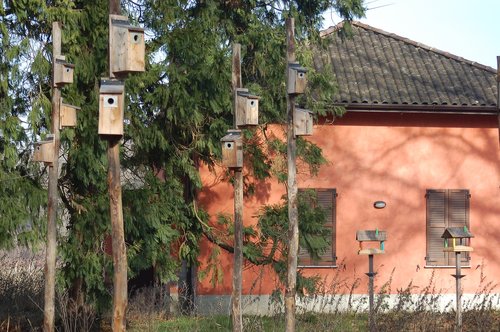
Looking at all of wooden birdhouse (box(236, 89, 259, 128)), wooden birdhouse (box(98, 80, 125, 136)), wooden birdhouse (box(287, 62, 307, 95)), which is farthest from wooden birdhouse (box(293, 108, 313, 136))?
wooden birdhouse (box(98, 80, 125, 136))

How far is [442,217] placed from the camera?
17109 mm

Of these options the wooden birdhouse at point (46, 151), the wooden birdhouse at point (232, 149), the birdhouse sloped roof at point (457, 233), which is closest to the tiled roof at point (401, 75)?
the birdhouse sloped roof at point (457, 233)

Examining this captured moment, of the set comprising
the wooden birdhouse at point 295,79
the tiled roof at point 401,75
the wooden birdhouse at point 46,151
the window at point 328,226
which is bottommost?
the window at point 328,226

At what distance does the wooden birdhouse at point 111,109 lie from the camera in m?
8.73

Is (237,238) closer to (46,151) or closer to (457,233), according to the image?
(46,151)

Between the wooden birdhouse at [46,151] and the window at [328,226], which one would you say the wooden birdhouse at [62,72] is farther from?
the window at [328,226]

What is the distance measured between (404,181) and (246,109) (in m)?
6.90

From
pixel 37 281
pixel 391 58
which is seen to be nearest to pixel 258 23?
pixel 391 58

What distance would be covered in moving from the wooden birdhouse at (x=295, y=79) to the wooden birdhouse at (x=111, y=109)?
9.19ft

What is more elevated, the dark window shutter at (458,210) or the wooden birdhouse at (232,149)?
the wooden birdhouse at (232,149)

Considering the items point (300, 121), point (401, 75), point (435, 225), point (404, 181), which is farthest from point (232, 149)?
point (401, 75)

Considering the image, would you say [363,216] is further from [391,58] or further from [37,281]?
[37,281]

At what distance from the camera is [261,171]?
14805mm

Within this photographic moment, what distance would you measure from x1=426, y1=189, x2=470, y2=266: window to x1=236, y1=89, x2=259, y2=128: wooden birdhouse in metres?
7.02
